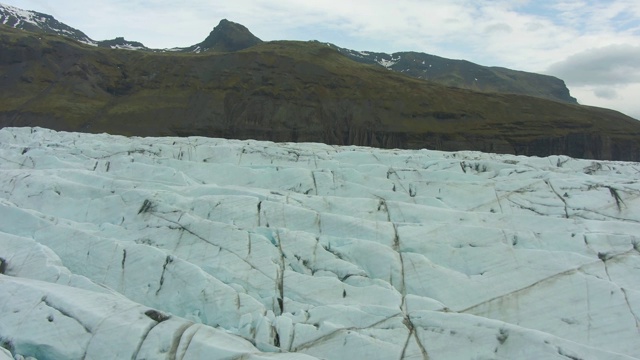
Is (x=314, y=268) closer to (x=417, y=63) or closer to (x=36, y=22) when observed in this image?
(x=417, y=63)

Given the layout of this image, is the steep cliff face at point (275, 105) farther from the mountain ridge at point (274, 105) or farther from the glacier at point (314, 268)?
the glacier at point (314, 268)

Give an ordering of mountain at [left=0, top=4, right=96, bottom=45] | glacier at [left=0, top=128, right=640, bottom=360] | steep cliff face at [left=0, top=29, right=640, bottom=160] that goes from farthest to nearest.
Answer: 1. mountain at [left=0, top=4, right=96, bottom=45]
2. steep cliff face at [left=0, top=29, right=640, bottom=160]
3. glacier at [left=0, top=128, right=640, bottom=360]

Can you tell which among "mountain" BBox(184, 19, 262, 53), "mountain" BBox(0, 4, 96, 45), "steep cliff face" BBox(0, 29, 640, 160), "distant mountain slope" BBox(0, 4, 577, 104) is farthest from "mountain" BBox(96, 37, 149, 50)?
"steep cliff face" BBox(0, 29, 640, 160)

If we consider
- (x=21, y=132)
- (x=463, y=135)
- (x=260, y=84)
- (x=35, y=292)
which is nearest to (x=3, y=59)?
(x=260, y=84)

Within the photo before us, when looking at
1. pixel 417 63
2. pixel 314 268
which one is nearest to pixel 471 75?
pixel 417 63

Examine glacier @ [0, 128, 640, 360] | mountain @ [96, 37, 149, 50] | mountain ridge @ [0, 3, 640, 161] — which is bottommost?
glacier @ [0, 128, 640, 360]

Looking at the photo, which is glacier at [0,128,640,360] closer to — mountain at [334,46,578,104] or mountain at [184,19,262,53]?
mountain at [184,19,262,53]

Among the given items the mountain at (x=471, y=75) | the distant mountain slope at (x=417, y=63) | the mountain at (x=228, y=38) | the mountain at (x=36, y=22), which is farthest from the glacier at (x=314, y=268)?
the mountain at (x=36, y=22)

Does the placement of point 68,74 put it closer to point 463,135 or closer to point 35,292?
point 463,135

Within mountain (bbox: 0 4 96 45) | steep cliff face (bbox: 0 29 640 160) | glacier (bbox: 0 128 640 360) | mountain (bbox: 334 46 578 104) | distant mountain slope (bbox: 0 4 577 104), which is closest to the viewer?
glacier (bbox: 0 128 640 360)
